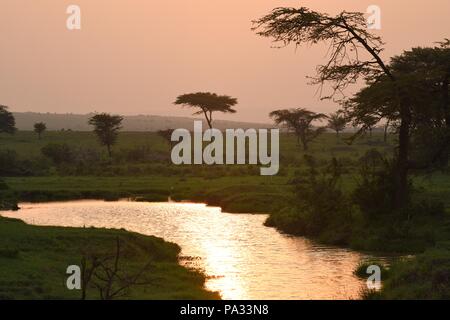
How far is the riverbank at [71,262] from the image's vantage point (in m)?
18.8

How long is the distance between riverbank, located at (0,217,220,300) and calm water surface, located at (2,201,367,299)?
4.54 ft

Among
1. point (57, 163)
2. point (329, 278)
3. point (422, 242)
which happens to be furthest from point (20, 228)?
point (57, 163)

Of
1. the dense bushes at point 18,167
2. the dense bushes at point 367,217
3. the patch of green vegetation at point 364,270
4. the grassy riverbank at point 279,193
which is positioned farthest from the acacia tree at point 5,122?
the patch of green vegetation at point 364,270

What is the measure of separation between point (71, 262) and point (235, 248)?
983 centimetres

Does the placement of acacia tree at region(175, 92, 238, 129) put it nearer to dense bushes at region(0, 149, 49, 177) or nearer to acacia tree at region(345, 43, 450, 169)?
dense bushes at region(0, 149, 49, 177)

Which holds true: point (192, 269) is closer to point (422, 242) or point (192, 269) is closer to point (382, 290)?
point (382, 290)

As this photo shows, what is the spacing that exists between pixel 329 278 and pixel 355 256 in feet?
17.4

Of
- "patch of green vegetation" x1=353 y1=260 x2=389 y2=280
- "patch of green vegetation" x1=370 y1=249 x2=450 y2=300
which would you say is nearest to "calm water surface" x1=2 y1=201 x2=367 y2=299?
"patch of green vegetation" x1=353 y1=260 x2=389 y2=280

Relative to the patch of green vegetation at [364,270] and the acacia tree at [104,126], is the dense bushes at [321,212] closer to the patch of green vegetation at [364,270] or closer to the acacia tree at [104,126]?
the patch of green vegetation at [364,270]

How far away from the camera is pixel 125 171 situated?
74312 mm

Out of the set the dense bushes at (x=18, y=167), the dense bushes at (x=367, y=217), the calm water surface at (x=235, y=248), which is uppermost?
the dense bushes at (x=18, y=167)

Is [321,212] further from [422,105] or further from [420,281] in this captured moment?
[420,281]

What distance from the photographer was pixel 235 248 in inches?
1213

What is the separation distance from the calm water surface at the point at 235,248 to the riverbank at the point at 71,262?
1384mm
